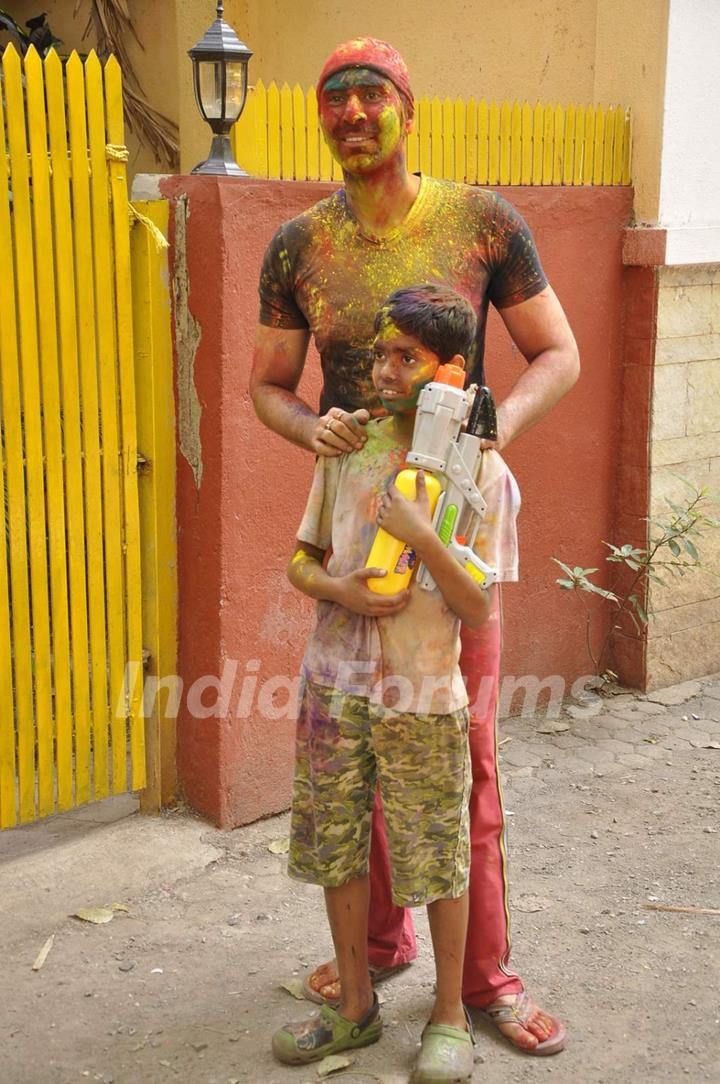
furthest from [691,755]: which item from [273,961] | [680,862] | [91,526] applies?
[91,526]

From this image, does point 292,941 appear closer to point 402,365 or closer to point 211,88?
point 402,365

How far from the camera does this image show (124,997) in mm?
3520

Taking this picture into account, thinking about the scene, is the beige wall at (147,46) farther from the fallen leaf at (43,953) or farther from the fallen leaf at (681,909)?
the fallen leaf at (681,909)

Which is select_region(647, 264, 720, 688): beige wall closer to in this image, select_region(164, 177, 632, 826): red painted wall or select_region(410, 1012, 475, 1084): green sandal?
select_region(164, 177, 632, 826): red painted wall

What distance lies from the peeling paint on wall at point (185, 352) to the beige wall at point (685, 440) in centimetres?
226

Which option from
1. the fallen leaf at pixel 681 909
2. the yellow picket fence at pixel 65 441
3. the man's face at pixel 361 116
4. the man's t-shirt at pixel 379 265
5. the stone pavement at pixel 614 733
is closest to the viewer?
the man's face at pixel 361 116

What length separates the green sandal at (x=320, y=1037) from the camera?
3176 millimetres

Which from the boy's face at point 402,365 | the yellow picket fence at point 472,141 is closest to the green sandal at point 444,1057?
the boy's face at point 402,365

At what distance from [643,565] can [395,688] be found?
3016 millimetres

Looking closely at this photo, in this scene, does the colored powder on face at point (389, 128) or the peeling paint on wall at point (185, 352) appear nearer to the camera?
the colored powder on face at point (389, 128)

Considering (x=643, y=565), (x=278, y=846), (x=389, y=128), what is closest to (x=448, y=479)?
(x=389, y=128)

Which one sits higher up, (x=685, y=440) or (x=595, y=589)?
(x=685, y=440)

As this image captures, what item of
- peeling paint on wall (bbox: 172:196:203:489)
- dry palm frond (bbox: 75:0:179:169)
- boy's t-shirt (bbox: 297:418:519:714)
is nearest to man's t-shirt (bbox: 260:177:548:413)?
boy's t-shirt (bbox: 297:418:519:714)

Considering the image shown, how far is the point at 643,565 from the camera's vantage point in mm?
5707
